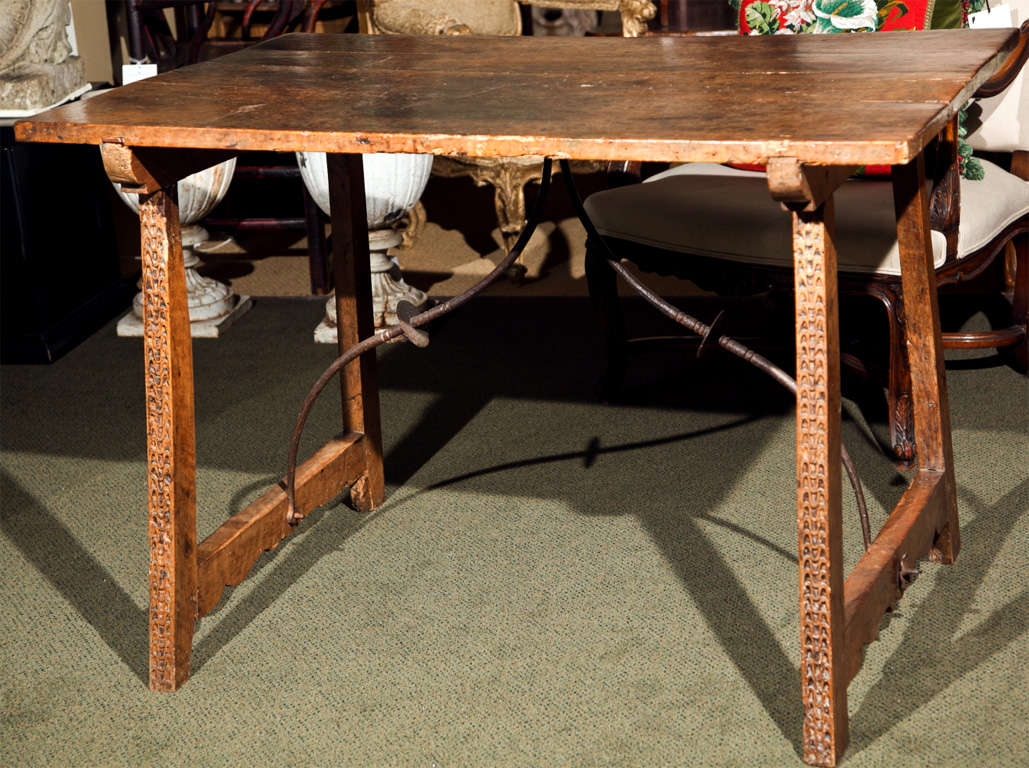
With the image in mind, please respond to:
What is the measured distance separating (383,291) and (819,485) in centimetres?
189

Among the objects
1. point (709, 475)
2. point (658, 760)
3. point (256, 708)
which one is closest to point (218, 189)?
point (709, 475)

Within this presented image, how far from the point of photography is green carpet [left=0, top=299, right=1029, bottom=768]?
1636 mm

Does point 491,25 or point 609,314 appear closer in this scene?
point 609,314

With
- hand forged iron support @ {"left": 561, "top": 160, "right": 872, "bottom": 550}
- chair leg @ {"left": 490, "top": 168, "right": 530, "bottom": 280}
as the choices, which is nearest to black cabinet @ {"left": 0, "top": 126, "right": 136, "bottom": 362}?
chair leg @ {"left": 490, "top": 168, "right": 530, "bottom": 280}

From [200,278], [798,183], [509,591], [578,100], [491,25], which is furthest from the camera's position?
[491,25]

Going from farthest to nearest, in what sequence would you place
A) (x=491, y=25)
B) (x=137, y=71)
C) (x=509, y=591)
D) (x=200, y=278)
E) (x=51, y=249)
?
1. (x=491, y=25)
2. (x=200, y=278)
3. (x=51, y=249)
4. (x=137, y=71)
5. (x=509, y=591)

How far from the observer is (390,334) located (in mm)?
1803

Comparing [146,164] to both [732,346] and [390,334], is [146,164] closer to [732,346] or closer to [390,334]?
[390,334]

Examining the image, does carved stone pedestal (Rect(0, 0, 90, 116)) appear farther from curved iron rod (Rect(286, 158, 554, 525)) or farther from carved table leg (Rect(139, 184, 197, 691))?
carved table leg (Rect(139, 184, 197, 691))

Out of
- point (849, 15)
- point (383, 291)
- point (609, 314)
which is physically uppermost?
point (849, 15)

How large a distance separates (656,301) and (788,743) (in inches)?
23.9

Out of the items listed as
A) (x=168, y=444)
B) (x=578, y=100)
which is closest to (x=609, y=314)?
(x=578, y=100)

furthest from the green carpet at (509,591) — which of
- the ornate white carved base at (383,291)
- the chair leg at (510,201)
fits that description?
the chair leg at (510,201)

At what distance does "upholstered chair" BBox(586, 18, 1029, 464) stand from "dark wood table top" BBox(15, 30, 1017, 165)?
355 millimetres
